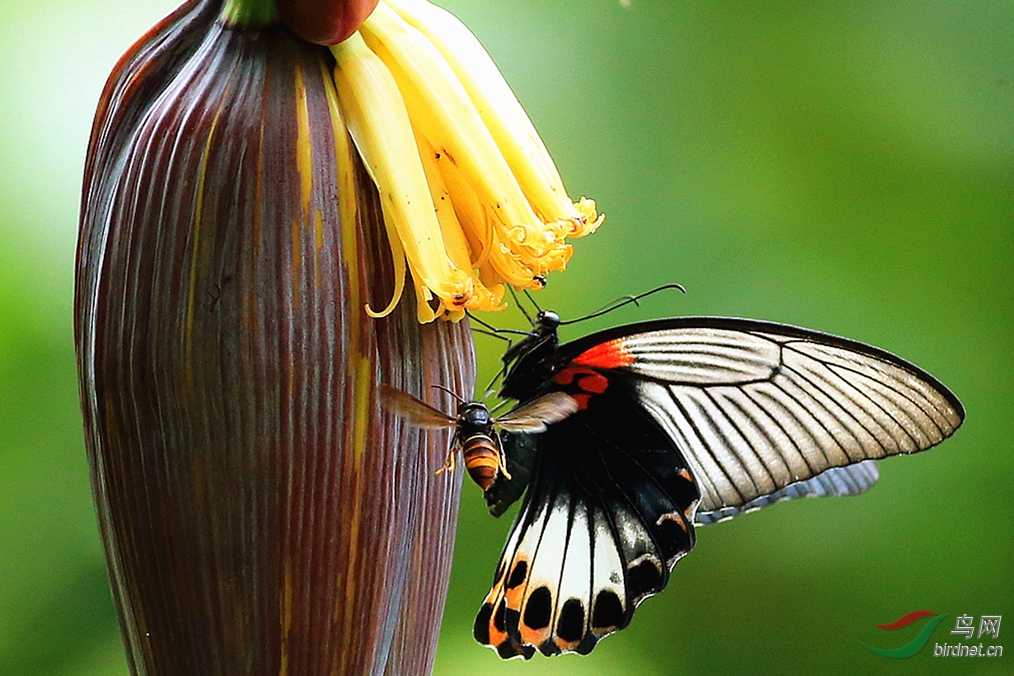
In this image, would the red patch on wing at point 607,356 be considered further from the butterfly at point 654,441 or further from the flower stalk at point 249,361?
the flower stalk at point 249,361

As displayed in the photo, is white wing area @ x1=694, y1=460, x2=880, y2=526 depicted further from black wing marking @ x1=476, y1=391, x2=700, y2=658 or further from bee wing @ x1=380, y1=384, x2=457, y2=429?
bee wing @ x1=380, y1=384, x2=457, y2=429

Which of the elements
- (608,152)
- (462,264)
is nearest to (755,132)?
(608,152)

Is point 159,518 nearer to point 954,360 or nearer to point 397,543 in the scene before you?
point 397,543

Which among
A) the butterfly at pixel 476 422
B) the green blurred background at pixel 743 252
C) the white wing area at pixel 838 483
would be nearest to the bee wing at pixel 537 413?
the butterfly at pixel 476 422

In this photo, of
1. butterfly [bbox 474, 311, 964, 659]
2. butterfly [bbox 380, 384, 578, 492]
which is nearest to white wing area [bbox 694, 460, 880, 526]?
butterfly [bbox 474, 311, 964, 659]

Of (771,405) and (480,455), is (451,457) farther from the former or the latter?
(771,405)
